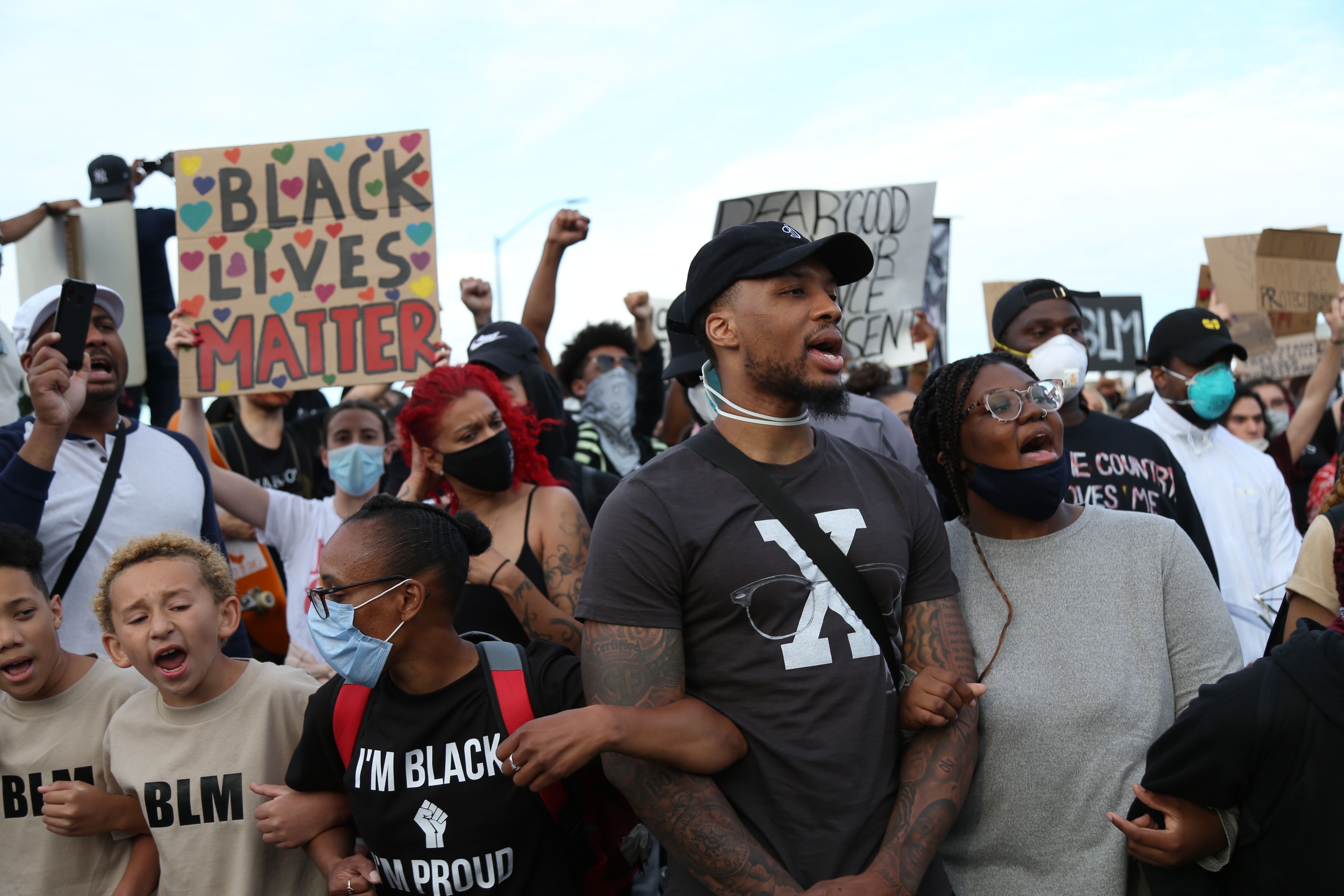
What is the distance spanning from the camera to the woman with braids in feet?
8.50

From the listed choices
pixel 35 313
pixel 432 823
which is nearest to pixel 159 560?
pixel 432 823

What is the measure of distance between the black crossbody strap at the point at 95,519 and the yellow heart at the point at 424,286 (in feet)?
5.47

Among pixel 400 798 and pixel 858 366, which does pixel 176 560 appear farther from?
pixel 858 366

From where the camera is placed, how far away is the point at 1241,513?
4.76 meters

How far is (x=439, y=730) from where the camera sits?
2.83 metres

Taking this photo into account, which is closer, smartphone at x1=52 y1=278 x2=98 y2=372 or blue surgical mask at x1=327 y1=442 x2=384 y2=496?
smartphone at x1=52 y1=278 x2=98 y2=372

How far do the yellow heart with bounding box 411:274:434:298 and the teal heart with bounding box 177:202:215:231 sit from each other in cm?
111

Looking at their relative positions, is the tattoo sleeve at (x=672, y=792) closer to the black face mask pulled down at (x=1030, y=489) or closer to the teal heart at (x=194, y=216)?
the black face mask pulled down at (x=1030, y=489)

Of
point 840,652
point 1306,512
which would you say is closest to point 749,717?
point 840,652

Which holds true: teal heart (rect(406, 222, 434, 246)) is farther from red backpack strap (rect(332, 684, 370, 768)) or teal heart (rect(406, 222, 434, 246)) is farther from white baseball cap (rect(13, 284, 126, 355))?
red backpack strap (rect(332, 684, 370, 768))

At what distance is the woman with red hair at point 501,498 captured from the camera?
132 inches

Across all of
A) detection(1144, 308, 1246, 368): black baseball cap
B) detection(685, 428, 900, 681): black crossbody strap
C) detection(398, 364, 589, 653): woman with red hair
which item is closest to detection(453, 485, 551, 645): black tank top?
detection(398, 364, 589, 653): woman with red hair

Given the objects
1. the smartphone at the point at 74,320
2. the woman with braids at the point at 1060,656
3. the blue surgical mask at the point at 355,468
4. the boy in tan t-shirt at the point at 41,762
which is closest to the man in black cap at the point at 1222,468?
the woman with braids at the point at 1060,656

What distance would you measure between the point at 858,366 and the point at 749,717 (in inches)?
202
